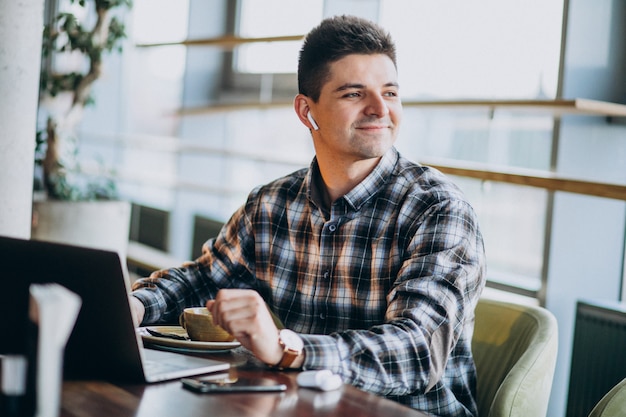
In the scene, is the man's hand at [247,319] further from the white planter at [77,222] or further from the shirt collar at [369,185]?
the white planter at [77,222]

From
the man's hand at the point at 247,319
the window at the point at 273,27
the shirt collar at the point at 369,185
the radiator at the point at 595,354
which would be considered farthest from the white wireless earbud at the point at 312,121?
the window at the point at 273,27

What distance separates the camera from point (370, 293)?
5.92ft

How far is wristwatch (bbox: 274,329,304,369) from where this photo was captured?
1.41 m

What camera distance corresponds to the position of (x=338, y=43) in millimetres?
1925

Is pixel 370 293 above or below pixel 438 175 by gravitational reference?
below

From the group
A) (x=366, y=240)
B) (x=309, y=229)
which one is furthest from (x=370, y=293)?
(x=309, y=229)

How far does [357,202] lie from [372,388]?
0.53 metres

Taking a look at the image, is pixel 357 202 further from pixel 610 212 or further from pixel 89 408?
pixel 610 212

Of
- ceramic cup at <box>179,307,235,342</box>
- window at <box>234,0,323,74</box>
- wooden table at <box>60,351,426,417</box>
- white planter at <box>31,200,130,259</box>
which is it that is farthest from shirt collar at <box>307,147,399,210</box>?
white planter at <box>31,200,130,259</box>

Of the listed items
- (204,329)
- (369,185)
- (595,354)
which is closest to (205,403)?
(204,329)

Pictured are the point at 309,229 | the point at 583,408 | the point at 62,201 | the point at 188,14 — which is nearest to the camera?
the point at 309,229

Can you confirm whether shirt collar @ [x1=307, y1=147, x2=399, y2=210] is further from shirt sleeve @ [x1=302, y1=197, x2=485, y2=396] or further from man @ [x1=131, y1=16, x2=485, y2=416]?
shirt sleeve @ [x1=302, y1=197, x2=485, y2=396]

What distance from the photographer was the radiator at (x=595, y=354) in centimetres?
253

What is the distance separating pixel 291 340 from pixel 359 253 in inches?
17.8
